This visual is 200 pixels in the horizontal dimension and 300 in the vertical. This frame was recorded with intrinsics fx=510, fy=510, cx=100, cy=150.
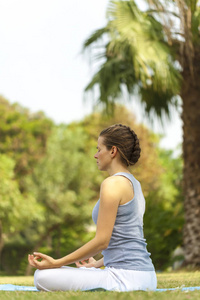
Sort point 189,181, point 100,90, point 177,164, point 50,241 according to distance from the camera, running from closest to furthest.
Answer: point 189,181, point 100,90, point 50,241, point 177,164

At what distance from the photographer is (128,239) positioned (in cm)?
351

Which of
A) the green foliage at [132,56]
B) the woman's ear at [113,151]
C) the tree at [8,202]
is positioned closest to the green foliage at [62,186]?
the tree at [8,202]

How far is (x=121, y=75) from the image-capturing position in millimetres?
11859

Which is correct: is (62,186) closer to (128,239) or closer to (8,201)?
(8,201)

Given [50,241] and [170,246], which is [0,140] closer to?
[50,241]

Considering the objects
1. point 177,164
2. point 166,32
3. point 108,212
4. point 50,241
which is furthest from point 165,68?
point 177,164

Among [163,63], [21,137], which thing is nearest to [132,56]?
[163,63]

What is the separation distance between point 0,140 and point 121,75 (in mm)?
22497

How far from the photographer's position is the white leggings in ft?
11.5

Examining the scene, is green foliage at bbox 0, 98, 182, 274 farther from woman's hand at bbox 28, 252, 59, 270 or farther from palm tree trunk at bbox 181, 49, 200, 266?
woman's hand at bbox 28, 252, 59, 270

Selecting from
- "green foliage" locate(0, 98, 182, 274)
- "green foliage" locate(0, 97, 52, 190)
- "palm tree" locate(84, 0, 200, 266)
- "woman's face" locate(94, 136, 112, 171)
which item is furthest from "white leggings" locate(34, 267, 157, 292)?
"green foliage" locate(0, 97, 52, 190)

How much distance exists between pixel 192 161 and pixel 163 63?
2280 millimetres

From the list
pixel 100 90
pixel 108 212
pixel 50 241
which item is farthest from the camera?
pixel 50 241

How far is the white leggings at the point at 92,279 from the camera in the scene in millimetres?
3504
